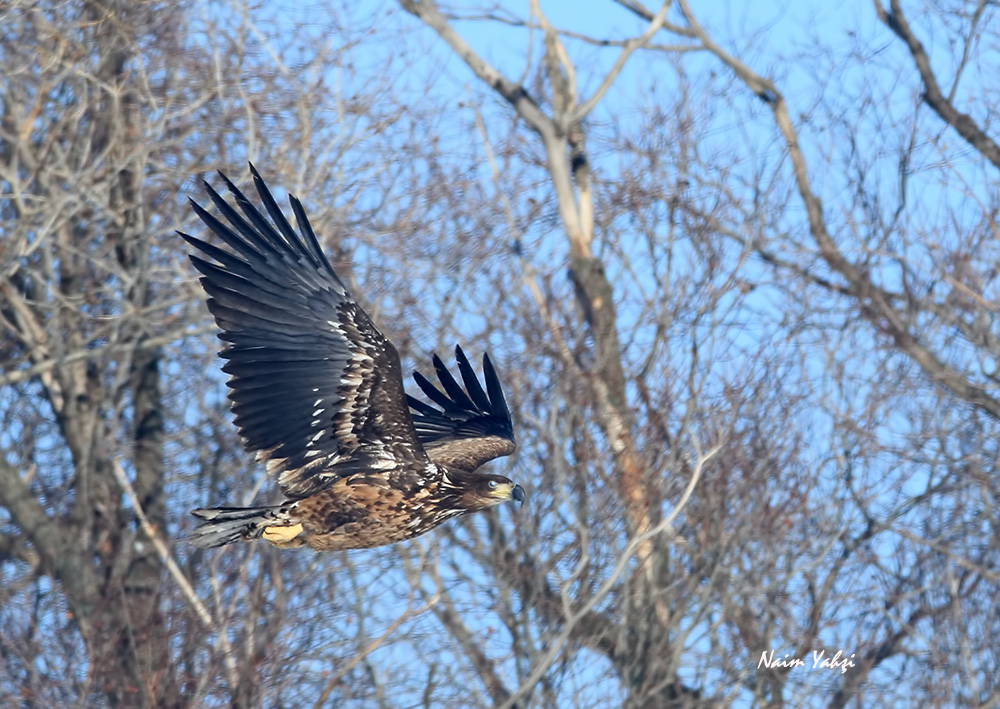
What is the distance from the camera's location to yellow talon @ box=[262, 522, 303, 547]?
7703 mm

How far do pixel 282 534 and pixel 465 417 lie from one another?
75.4 inches

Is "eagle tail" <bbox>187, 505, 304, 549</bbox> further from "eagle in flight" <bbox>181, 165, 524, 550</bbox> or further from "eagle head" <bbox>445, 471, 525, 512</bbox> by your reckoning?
"eagle head" <bbox>445, 471, 525, 512</bbox>

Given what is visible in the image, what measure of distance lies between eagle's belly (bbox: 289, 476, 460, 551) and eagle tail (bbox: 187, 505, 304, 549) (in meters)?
0.08

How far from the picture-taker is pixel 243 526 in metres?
7.67

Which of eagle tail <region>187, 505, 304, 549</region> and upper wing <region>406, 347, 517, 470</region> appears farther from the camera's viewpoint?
upper wing <region>406, 347, 517, 470</region>

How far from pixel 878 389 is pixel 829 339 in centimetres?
82

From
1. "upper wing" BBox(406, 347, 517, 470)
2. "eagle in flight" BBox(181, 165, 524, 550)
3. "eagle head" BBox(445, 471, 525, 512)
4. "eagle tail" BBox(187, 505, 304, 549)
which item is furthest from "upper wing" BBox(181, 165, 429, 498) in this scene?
"upper wing" BBox(406, 347, 517, 470)

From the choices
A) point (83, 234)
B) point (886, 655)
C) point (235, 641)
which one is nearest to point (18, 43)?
point (83, 234)

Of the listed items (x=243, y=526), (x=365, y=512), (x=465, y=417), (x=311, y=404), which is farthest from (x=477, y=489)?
(x=465, y=417)

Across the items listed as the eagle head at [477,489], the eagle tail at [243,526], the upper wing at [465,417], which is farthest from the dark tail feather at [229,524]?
the upper wing at [465,417]

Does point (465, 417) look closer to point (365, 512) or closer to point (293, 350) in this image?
point (365, 512)

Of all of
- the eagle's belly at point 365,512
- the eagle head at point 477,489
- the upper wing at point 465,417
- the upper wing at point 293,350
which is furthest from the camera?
the upper wing at point 465,417

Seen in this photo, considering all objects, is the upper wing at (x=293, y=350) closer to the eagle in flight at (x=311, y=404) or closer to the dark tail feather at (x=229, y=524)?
the eagle in flight at (x=311, y=404)

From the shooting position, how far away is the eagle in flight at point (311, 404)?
24.3 feet
